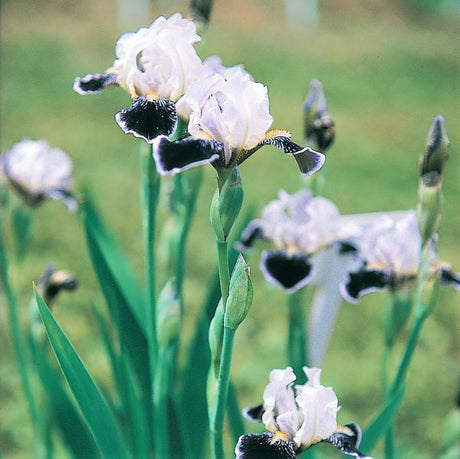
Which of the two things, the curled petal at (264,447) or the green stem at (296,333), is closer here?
the curled petal at (264,447)

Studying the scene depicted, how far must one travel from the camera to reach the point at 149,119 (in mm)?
658

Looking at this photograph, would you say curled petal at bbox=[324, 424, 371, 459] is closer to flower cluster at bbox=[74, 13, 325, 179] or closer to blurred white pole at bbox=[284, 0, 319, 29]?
flower cluster at bbox=[74, 13, 325, 179]

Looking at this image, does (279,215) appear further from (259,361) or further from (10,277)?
(259,361)

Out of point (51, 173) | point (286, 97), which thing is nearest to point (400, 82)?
point (286, 97)

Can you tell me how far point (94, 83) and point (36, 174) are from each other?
0.38 m

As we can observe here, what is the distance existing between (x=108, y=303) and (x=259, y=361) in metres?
0.97

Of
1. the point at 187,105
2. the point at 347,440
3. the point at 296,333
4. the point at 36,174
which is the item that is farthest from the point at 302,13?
the point at 347,440

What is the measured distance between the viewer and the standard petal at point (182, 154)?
0.57 metres

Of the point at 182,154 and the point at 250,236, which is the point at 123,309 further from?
the point at 182,154

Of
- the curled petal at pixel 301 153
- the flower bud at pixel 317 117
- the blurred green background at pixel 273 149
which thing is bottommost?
the curled petal at pixel 301 153

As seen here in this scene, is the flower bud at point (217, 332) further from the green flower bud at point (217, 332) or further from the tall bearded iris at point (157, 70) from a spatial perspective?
the tall bearded iris at point (157, 70)

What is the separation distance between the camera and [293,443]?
2.15 feet

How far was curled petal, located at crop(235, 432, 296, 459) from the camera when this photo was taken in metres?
0.62

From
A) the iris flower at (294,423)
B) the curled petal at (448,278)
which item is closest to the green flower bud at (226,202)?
the iris flower at (294,423)
